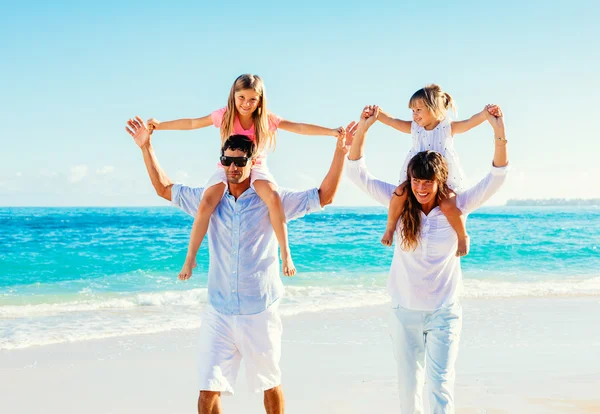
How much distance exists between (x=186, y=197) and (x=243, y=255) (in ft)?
1.94

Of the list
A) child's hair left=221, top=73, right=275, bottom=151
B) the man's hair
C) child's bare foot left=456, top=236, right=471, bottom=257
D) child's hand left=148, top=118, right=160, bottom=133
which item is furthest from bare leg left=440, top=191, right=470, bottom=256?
child's hand left=148, top=118, right=160, bottom=133

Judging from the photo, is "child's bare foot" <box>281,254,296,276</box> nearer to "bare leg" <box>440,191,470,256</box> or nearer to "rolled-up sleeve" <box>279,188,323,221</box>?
"rolled-up sleeve" <box>279,188,323,221</box>

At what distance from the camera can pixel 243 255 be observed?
338 cm

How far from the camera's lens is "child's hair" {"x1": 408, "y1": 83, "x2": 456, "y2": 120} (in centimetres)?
408

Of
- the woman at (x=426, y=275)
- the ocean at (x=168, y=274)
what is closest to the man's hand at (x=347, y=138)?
the woman at (x=426, y=275)

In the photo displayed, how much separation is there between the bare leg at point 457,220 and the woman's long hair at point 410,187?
6 centimetres

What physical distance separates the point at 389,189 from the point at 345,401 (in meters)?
2.19

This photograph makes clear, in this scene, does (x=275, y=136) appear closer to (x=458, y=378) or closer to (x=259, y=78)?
(x=259, y=78)

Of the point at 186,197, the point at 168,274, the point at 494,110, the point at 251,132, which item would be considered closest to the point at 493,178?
the point at 494,110

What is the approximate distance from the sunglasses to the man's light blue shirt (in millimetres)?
156

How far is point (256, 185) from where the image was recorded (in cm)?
346

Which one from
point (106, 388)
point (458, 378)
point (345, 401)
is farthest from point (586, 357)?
point (106, 388)

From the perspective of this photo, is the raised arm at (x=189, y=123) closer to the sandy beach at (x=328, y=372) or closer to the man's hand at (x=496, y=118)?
the man's hand at (x=496, y=118)

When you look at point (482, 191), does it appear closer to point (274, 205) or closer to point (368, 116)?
point (368, 116)
